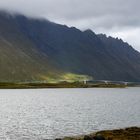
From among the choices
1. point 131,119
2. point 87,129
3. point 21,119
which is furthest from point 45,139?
Result: point 131,119

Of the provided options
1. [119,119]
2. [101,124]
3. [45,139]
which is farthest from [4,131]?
[119,119]

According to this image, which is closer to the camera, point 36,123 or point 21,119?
point 36,123

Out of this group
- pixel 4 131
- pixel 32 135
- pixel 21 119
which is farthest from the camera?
Answer: pixel 21 119

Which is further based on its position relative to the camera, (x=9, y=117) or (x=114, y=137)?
(x=9, y=117)

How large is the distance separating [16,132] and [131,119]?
3801 cm

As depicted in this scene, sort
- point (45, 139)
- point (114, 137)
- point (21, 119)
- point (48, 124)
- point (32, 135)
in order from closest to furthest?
point (114, 137) < point (45, 139) < point (32, 135) < point (48, 124) < point (21, 119)

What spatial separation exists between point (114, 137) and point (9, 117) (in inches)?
1905

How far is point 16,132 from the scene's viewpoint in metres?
78.9

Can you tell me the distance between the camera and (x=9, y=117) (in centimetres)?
10844

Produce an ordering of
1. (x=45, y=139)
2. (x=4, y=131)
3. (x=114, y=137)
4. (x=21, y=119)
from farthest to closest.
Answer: (x=21, y=119) < (x=4, y=131) < (x=45, y=139) < (x=114, y=137)

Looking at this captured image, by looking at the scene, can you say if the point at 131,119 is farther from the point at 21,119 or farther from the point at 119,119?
the point at 21,119

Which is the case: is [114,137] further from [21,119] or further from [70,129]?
[21,119]

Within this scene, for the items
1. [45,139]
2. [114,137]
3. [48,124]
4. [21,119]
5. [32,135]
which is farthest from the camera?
[21,119]

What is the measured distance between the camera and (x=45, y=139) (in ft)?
230
